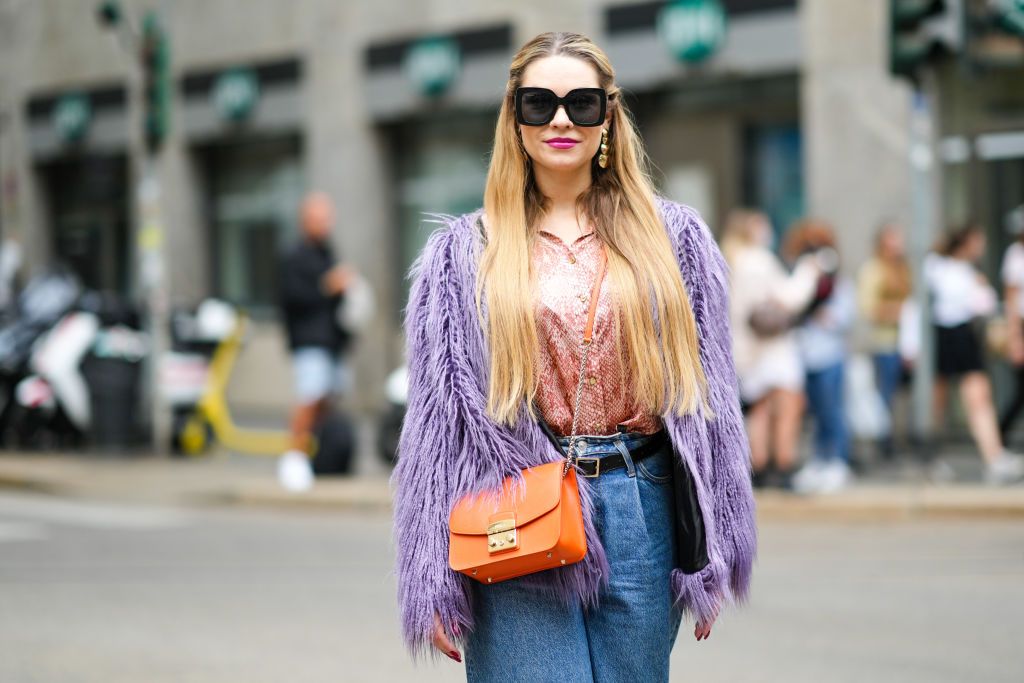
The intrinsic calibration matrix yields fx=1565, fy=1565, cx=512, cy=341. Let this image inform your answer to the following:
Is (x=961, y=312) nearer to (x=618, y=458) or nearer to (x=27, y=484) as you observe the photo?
(x=27, y=484)

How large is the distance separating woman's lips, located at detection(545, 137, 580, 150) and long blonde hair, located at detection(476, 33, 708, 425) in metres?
0.09

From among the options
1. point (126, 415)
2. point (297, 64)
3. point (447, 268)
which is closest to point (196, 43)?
point (297, 64)

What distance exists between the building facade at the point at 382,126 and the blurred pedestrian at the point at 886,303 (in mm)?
Answer: 1932

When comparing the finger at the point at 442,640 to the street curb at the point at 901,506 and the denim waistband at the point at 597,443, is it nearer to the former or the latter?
the denim waistband at the point at 597,443

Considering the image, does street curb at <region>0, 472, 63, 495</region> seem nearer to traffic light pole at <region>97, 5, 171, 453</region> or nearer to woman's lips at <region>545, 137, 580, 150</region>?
traffic light pole at <region>97, 5, 171, 453</region>

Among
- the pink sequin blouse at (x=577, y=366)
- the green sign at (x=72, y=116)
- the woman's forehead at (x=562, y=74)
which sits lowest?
the pink sequin blouse at (x=577, y=366)

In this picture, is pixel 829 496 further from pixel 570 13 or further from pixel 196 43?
pixel 196 43

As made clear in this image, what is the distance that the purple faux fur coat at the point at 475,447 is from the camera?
2.93 metres

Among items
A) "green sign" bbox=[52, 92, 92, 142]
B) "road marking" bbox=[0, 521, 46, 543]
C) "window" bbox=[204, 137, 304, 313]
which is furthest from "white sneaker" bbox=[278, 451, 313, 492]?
"green sign" bbox=[52, 92, 92, 142]

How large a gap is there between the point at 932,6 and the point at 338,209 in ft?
33.4

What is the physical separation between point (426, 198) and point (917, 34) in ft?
31.0

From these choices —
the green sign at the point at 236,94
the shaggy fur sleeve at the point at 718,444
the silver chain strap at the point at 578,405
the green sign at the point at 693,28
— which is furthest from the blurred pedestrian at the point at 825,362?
the green sign at the point at 236,94

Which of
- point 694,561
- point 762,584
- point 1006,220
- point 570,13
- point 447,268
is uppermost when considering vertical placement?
point 570,13

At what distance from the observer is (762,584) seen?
7777 millimetres
